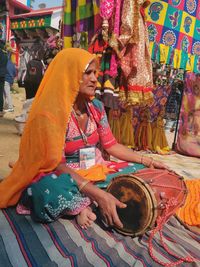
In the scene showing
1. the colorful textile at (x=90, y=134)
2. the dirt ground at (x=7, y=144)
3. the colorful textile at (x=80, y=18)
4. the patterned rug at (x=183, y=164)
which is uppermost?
the colorful textile at (x=80, y=18)

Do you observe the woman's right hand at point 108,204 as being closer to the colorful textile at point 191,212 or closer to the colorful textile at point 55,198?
the colorful textile at point 55,198

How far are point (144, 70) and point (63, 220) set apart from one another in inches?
91.9

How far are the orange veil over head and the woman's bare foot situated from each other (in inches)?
13.2

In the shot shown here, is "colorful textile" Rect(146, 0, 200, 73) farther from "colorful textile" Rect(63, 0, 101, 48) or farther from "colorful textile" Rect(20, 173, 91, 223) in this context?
"colorful textile" Rect(20, 173, 91, 223)

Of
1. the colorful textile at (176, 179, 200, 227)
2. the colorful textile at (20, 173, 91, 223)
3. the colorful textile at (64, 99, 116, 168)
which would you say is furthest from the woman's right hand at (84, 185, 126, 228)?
the colorful textile at (176, 179, 200, 227)

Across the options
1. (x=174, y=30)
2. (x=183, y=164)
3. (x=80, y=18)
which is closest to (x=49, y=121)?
(x=80, y=18)

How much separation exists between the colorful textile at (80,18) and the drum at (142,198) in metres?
2.10

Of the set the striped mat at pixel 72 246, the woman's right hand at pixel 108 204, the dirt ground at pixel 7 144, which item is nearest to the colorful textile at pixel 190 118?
the dirt ground at pixel 7 144

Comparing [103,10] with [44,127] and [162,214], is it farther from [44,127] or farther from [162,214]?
[162,214]

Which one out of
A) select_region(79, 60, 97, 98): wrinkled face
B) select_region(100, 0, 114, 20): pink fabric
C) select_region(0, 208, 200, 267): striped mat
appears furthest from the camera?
select_region(100, 0, 114, 20): pink fabric

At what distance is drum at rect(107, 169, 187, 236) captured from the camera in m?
1.98

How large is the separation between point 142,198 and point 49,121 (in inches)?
27.7

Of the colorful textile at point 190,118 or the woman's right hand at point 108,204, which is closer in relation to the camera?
the woman's right hand at point 108,204

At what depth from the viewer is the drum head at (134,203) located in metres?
1.97
